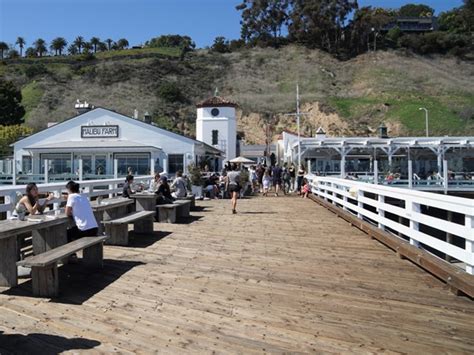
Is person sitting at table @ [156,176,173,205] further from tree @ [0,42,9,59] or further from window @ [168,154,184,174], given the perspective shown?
tree @ [0,42,9,59]

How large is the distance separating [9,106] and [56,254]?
68.7m

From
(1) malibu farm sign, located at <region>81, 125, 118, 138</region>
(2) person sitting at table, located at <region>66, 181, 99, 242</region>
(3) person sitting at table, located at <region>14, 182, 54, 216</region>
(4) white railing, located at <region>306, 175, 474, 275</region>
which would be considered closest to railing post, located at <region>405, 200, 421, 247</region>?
(4) white railing, located at <region>306, 175, 474, 275</region>

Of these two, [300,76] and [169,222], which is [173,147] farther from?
[300,76]

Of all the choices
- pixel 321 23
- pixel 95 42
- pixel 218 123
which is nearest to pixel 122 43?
pixel 95 42

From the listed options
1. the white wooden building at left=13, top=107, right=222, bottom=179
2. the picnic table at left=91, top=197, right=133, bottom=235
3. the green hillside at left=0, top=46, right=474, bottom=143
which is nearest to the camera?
the picnic table at left=91, top=197, right=133, bottom=235

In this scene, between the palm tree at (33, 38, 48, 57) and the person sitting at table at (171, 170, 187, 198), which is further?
the palm tree at (33, 38, 48, 57)

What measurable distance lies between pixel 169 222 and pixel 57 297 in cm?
717

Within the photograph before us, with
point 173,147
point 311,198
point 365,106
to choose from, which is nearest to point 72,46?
point 365,106

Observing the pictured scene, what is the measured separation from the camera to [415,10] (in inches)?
5906

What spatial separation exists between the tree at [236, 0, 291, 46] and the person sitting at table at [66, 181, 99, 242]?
116 meters

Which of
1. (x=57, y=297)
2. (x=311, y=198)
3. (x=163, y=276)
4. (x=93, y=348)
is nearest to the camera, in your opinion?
(x=93, y=348)

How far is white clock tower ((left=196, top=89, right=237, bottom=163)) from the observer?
48.5 m

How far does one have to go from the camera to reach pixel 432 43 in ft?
369

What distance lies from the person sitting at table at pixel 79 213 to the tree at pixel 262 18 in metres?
116
